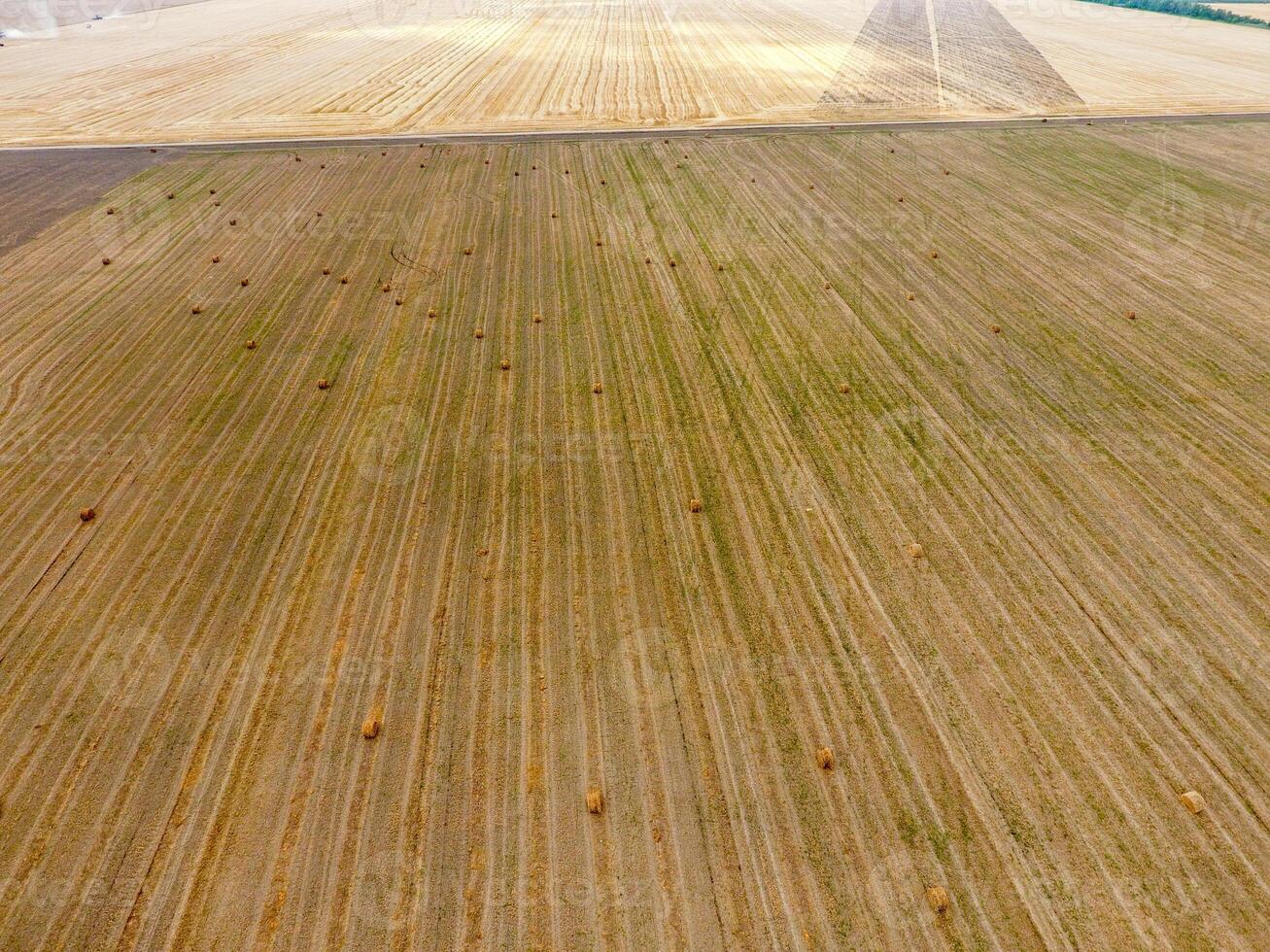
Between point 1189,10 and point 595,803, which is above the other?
point 1189,10

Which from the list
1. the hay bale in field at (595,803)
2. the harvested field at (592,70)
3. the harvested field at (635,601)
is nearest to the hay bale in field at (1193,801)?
the harvested field at (635,601)

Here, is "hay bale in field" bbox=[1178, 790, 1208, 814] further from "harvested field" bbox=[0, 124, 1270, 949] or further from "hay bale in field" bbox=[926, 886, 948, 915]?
"hay bale in field" bbox=[926, 886, 948, 915]

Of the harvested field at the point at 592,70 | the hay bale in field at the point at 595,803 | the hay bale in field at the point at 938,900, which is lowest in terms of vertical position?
the hay bale in field at the point at 938,900

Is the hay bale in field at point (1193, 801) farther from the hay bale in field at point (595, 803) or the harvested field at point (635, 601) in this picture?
the hay bale in field at point (595, 803)

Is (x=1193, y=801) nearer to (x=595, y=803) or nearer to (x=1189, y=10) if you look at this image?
(x=595, y=803)

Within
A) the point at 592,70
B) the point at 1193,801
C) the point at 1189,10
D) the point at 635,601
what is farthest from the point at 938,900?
the point at 1189,10

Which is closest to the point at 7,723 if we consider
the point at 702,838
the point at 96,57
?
the point at 702,838

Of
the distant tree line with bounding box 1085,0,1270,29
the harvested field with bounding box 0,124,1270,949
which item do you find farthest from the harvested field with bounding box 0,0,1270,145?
the harvested field with bounding box 0,124,1270,949
